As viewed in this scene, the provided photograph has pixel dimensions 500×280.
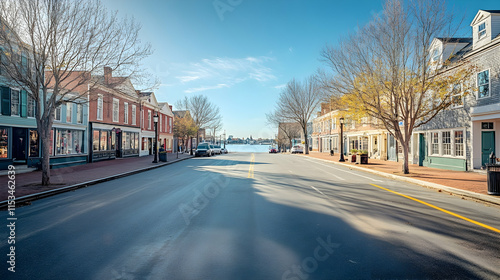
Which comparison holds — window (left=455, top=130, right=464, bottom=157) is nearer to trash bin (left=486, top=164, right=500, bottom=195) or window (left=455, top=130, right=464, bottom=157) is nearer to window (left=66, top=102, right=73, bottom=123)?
trash bin (left=486, top=164, right=500, bottom=195)

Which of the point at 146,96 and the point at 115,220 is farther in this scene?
the point at 146,96

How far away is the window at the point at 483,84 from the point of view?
587 inches

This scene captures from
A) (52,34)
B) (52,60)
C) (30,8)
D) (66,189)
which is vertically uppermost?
(30,8)

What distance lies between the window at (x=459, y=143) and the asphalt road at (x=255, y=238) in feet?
36.2

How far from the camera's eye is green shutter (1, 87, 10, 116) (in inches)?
620

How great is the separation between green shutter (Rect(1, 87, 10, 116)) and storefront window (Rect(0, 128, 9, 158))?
104cm

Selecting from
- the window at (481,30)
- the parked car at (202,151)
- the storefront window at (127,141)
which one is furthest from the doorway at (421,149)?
the storefront window at (127,141)

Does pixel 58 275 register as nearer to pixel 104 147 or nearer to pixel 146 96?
pixel 104 147

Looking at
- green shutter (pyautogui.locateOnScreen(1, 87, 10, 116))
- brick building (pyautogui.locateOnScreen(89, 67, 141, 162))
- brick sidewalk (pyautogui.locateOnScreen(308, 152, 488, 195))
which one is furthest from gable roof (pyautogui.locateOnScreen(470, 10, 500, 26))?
green shutter (pyautogui.locateOnScreen(1, 87, 10, 116))

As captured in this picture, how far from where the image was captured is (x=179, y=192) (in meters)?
9.53

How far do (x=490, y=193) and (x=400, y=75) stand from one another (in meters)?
8.07

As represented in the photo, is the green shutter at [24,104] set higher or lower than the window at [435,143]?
higher

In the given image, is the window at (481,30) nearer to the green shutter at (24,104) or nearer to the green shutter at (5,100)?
the green shutter at (24,104)

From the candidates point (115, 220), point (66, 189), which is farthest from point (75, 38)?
point (115, 220)
